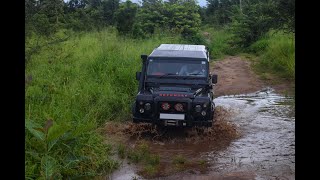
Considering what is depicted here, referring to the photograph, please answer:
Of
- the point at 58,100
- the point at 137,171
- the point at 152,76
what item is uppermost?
the point at 152,76

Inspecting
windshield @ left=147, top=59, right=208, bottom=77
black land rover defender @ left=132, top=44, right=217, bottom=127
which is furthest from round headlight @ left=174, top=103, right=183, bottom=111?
windshield @ left=147, top=59, right=208, bottom=77

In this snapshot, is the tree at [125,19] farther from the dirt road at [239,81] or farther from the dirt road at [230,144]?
the dirt road at [230,144]

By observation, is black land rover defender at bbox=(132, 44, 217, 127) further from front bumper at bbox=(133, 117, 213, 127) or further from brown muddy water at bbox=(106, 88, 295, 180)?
brown muddy water at bbox=(106, 88, 295, 180)

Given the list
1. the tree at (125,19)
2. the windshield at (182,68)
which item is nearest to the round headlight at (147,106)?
the windshield at (182,68)

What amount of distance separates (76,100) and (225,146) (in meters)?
3.24

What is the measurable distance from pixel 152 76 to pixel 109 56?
4261 mm

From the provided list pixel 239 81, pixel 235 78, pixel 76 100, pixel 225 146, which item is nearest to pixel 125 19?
pixel 235 78

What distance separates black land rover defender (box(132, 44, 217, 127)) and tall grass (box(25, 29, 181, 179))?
1053 millimetres

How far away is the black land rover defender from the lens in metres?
7.05

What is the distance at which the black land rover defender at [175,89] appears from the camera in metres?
7.05

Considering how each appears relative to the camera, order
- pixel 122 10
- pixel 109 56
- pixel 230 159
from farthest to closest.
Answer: pixel 122 10
pixel 109 56
pixel 230 159
